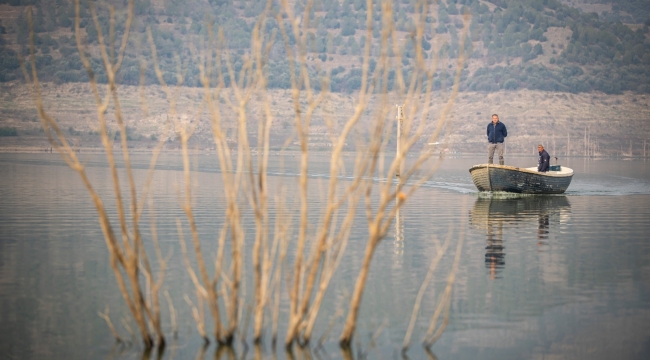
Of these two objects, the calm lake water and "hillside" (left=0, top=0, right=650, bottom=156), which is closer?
the calm lake water

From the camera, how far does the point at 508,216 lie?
81.7 feet

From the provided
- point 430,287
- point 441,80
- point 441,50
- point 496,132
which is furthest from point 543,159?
point 441,50

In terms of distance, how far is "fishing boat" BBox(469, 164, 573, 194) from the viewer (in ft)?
107

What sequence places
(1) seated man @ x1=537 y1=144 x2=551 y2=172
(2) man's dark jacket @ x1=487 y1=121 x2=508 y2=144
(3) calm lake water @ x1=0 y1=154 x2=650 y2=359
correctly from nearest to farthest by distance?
(3) calm lake water @ x1=0 y1=154 x2=650 y2=359 < (2) man's dark jacket @ x1=487 y1=121 x2=508 y2=144 < (1) seated man @ x1=537 y1=144 x2=551 y2=172

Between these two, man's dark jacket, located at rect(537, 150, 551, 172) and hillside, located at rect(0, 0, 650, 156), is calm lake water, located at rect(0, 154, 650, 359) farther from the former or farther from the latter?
hillside, located at rect(0, 0, 650, 156)

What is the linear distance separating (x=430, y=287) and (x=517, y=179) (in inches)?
789

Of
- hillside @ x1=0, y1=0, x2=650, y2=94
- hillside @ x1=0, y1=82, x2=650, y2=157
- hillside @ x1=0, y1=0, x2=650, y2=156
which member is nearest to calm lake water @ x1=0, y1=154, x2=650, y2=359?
hillside @ x1=0, y1=0, x2=650, y2=156

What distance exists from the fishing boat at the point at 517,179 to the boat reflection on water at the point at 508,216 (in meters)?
0.40

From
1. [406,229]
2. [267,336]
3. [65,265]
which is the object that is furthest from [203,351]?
[406,229]

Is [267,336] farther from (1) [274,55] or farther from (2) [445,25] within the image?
(2) [445,25]

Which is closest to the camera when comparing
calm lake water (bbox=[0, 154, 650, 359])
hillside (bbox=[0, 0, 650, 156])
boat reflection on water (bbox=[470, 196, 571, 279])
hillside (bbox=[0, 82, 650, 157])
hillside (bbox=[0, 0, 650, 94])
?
calm lake water (bbox=[0, 154, 650, 359])

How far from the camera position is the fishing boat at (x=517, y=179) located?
107 feet

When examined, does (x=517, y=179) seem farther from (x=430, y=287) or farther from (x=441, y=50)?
(x=441, y=50)

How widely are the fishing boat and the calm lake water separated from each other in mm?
7007
